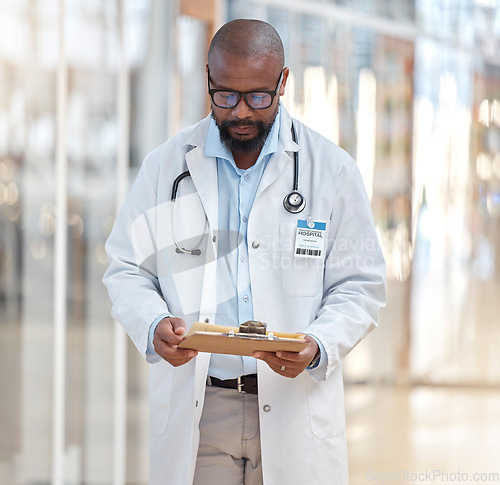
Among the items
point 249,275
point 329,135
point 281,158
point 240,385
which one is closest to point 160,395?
point 240,385

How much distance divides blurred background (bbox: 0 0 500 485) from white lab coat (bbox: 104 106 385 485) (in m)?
1.46

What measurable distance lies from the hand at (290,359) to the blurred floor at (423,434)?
269cm

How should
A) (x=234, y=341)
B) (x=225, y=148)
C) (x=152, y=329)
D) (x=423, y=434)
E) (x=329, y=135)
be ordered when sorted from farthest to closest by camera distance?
(x=329, y=135)
(x=423, y=434)
(x=225, y=148)
(x=152, y=329)
(x=234, y=341)

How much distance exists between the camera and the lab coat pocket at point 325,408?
179 cm

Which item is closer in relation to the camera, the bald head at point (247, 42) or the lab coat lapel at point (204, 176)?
the bald head at point (247, 42)

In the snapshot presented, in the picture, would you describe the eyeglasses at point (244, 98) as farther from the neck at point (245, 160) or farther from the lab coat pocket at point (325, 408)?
the lab coat pocket at point (325, 408)

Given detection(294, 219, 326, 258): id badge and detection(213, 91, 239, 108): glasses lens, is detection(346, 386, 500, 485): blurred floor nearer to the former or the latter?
detection(294, 219, 326, 258): id badge

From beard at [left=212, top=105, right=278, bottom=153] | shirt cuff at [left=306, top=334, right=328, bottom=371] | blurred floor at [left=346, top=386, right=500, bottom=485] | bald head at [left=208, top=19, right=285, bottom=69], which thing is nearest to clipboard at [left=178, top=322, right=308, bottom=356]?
shirt cuff at [left=306, top=334, right=328, bottom=371]

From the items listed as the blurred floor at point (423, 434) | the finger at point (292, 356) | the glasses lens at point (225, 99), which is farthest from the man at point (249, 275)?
the blurred floor at point (423, 434)

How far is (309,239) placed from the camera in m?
1.78

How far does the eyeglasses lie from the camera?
1738 mm

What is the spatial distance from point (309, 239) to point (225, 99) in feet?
1.15

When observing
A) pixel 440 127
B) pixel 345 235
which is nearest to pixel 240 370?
pixel 345 235

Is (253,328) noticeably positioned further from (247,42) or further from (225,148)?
(247,42)
